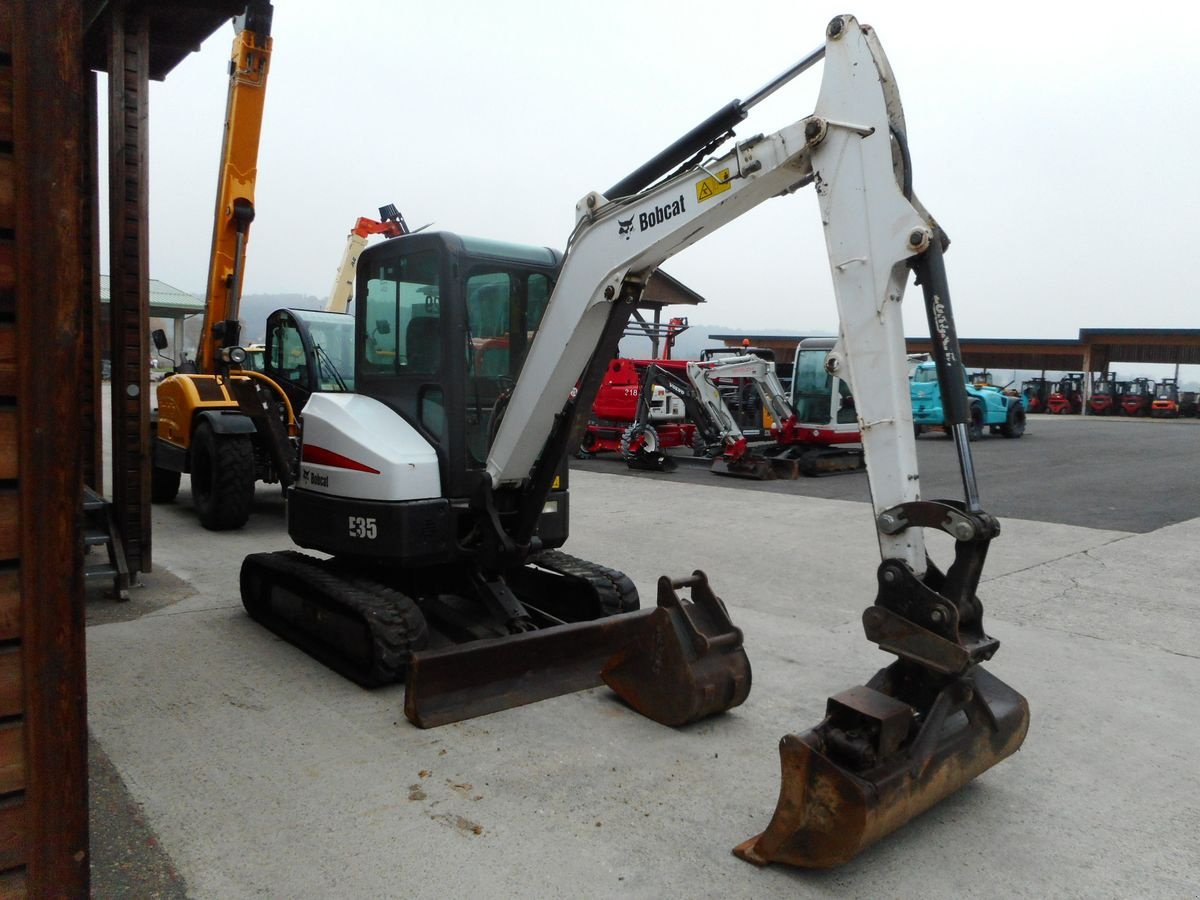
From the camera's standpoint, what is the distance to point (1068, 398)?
4066 cm

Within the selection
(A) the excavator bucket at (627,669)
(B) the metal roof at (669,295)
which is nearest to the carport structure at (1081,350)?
(B) the metal roof at (669,295)

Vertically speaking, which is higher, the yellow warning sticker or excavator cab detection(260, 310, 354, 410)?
the yellow warning sticker

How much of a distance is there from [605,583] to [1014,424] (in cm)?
2100

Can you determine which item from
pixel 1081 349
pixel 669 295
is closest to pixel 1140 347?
pixel 1081 349

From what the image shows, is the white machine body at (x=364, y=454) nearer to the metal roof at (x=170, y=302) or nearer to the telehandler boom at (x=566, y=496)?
the telehandler boom at (x=566, y=496)

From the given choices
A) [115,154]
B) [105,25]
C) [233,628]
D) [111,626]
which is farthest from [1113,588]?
[105,25]

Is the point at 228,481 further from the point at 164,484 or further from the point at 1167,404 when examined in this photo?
the point at 1167,404

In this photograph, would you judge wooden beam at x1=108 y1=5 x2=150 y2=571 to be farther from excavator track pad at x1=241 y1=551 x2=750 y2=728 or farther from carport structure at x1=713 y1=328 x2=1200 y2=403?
carport structure at x1=713 y1=328 x2=1200 y2=403

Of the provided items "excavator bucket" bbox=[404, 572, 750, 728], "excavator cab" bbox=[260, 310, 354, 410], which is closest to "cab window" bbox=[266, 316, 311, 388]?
"excavator cab" bbox=[260, 310, 354, 410]

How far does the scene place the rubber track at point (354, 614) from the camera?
14.5ft

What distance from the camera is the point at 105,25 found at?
21.9ft

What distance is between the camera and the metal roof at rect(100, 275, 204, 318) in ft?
103

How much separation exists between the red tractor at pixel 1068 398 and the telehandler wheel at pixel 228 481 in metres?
40.0

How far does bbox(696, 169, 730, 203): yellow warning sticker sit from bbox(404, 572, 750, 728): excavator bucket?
1.75 metres
